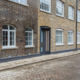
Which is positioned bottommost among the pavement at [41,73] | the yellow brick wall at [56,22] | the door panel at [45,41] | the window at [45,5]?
the pavement at [41,73]

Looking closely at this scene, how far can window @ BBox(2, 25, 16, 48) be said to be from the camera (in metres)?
11.1

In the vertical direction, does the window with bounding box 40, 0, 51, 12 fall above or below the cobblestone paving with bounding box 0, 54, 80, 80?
above

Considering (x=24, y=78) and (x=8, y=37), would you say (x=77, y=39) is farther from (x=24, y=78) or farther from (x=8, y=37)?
(x=24, y=78)

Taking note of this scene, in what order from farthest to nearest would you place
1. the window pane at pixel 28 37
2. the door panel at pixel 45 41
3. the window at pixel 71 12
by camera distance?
the window at pixel 71 12, the door panel at pixel 45 41, the window pane at pixel 28 37

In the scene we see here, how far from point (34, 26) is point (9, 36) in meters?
3.19

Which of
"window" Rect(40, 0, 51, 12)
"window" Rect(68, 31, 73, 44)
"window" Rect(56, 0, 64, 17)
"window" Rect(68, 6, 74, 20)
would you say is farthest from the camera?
"window" Rect(68, 31, 73, 44)

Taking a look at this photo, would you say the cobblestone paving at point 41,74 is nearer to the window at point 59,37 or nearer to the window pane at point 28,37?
the window pane at point 28,37

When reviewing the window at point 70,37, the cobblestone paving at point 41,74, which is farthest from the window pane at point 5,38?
the window at point 70,37

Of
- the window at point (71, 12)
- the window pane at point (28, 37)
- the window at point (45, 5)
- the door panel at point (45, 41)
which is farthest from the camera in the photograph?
the window at point (71, 12)

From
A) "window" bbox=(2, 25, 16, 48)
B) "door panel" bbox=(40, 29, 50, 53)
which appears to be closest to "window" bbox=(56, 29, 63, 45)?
"door panel" bbox=(40, 29, 50, 53)

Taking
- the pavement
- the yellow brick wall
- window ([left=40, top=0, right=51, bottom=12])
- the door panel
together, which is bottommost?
the pavement

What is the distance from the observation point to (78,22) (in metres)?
23.2

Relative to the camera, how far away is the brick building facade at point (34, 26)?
1114 cm

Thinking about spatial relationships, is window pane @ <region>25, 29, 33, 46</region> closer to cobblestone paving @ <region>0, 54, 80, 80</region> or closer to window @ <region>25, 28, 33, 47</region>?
window @ <region>25, 28, 33, 47</region>
